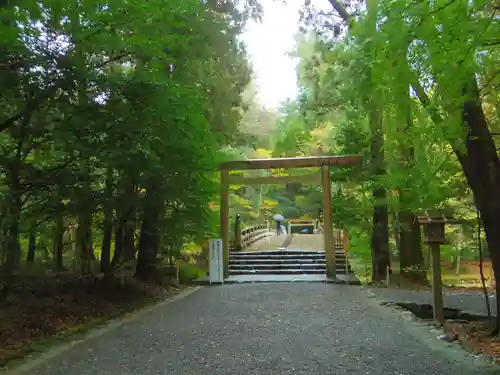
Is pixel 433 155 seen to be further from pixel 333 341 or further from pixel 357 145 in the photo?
pixel 357 145

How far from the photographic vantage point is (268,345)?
4844mm

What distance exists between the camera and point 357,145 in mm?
11211

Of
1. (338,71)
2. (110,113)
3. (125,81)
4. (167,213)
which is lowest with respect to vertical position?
(167,213)

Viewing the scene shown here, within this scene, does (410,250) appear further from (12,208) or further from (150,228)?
(12,208)

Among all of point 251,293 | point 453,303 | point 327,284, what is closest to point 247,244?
point 327,284

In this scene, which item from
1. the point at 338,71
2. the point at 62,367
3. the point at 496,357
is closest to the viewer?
the point at 62,367

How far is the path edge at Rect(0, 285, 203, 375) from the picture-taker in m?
4.09

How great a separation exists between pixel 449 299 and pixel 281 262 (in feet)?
18.9

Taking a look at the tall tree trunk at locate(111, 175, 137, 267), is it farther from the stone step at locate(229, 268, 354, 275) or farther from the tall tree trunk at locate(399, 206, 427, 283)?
the tall tree trunk at locate(399, 206, 427, 283)

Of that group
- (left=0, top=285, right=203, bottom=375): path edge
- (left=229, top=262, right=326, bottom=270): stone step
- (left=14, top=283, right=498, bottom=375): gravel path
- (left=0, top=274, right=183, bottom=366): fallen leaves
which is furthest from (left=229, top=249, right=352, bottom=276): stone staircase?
(left=14, top=283, right=498, bottom=375): gravel path

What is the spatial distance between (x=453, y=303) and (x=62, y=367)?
22.5 ft

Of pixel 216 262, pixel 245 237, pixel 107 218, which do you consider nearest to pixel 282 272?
pixel 216 262

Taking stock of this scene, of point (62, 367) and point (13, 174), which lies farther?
point (13, 174)

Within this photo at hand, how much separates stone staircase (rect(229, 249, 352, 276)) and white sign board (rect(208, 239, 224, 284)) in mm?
1699
